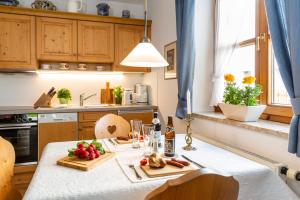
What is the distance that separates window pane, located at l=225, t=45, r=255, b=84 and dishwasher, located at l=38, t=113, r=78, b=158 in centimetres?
191

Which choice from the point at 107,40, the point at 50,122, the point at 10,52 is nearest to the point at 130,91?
the point at 107,40

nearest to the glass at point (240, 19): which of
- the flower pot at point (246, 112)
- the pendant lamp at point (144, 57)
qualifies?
the flower pot at point (246, 112)

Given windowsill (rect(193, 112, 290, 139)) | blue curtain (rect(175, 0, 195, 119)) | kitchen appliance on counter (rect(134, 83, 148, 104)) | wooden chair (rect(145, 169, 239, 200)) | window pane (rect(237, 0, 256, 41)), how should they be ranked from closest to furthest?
wooden chair (rect(145, 169, 239, 200)), windowsill (rect(193, 112, 290, 139)), window pane (rect(237, 0, 256, 41)), blue curtain (rect(175, 0, 195, 119)), kitchen appliance on counter (rect(134, 83, 148, 104))

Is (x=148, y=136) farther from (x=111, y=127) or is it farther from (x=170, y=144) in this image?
(x=111, y=127)

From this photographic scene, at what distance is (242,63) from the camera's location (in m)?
2.15

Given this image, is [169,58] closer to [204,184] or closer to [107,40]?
[107,40]

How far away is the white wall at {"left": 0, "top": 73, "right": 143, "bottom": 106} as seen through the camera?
10.9ft

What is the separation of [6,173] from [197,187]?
0.93m

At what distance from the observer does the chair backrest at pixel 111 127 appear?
7.14ft

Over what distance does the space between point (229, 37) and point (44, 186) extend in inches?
72.5

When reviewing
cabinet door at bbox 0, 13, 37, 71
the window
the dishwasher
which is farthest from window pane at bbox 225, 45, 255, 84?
cabinet door at bbox 0, 13, 37, 71

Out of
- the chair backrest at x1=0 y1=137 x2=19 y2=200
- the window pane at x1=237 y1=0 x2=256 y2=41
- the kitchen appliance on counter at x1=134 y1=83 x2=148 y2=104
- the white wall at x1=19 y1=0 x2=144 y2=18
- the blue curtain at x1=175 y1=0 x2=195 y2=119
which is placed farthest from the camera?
the kitchen appliance on counter at x1=134 y1=83 x2=148 y2=104

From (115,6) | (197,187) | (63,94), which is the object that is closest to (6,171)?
(197,187)

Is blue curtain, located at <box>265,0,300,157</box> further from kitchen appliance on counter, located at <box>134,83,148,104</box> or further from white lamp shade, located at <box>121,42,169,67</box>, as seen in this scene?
kitchen appliance on counter, located at <box>134,83,148,104</box>
